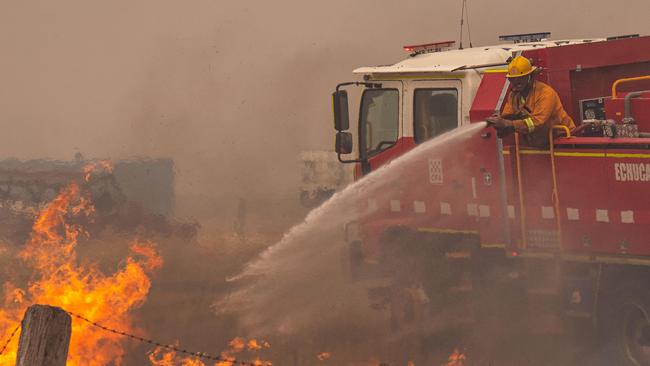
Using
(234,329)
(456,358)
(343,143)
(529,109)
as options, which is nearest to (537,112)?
(529,109)

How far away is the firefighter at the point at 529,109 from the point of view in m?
11.1

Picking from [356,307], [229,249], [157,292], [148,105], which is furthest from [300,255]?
[148,105]

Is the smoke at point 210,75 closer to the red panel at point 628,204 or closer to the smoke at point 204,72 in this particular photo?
the smoke at point 204,72

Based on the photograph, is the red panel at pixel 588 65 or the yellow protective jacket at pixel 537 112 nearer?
the yellow protective jacket at pixel 537 112

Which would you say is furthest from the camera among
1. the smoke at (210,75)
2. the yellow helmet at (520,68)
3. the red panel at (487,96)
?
the smoke at (210,75)

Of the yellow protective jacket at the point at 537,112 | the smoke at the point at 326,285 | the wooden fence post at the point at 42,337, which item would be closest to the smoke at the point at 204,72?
the smoke at the point at 326,285

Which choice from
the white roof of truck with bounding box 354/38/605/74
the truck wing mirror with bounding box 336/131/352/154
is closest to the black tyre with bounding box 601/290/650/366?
the white roof of truck with bounding box 354/38/605/74

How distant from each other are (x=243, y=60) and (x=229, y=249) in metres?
6.58

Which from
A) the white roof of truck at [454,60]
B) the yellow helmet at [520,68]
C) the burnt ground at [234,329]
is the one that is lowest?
the burnt ground at [234,329]

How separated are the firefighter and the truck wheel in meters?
1.70

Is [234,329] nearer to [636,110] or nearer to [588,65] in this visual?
[588,65]

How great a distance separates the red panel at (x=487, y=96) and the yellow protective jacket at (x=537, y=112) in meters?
0.24

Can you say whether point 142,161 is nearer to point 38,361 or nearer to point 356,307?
point 356,307

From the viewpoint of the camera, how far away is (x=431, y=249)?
1266cm
